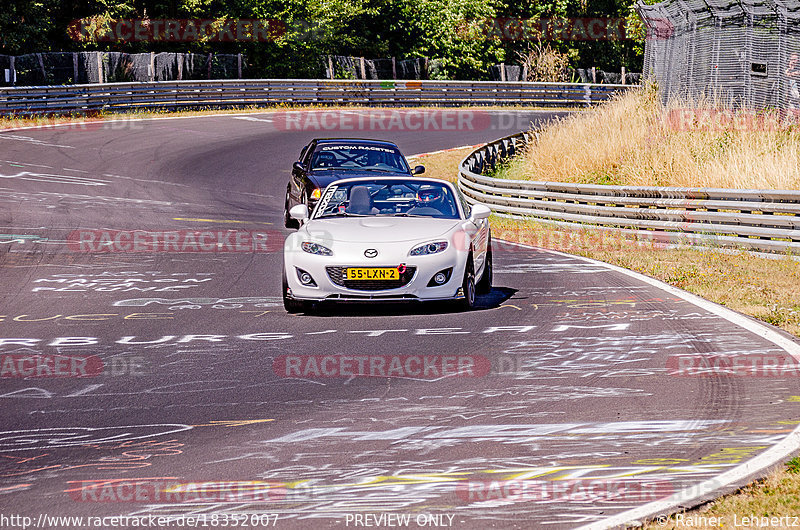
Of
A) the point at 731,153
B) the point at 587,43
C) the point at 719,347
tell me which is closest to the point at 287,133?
the point at 731,153

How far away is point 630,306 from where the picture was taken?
1095cm

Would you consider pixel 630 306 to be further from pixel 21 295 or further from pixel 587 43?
pixel 587 43

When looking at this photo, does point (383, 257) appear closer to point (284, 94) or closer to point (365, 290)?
point (365, 290)

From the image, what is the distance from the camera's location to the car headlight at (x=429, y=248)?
10070mm

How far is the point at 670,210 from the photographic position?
16656 mm

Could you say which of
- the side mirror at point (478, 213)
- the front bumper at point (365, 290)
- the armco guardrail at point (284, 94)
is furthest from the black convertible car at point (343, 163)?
the armco guardrail at point (284, 94)

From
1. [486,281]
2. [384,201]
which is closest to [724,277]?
[486,281]

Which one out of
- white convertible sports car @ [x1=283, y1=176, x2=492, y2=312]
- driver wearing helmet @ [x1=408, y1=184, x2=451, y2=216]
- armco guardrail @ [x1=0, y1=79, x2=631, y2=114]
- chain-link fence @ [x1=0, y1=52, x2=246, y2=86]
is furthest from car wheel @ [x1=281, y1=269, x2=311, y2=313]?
chain-link fence @ [x1=0, y1=52, x2=246, y2=86]

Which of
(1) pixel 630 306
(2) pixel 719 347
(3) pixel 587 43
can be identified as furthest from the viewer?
(3) pixel 587 43

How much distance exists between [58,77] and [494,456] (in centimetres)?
3735

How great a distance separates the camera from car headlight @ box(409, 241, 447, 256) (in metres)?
10.1

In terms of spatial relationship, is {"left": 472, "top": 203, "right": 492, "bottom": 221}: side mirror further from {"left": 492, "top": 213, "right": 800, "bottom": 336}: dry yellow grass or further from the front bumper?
{"left": 492, "top": 213, "right": 800, "bottom": 336}: dry yellow grass

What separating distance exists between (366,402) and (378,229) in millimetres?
3801

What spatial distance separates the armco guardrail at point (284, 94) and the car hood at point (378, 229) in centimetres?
2505
